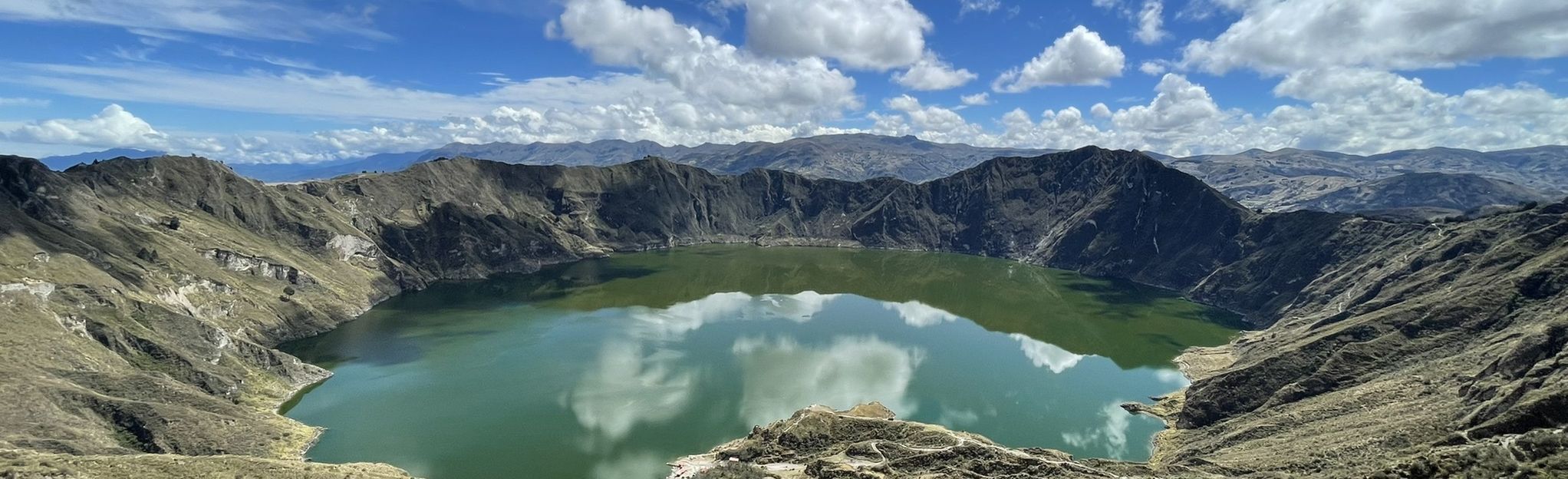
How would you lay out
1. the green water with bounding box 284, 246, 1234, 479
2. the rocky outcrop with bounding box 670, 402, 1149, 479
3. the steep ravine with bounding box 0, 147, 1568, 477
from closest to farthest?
the steep ravine with bounding box 0, 147, 1568, 477 < the rocky outcrop with bounding box 670, 402, 1149, 479 < the green water with bounding box 284, 246, 1234, 479

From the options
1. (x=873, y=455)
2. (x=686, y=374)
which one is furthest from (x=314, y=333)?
(x=873, y=455)

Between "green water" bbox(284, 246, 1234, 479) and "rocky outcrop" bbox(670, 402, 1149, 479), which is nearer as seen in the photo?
"rocky outcrop" bbox(670, 402, 1149, 479)

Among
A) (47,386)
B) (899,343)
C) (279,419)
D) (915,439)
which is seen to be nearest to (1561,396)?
(915,439)

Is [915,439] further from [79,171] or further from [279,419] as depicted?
[79,171]

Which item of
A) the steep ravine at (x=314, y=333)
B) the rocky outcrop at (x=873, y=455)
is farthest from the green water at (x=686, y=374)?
the steep ravine at (x=314, y=333)

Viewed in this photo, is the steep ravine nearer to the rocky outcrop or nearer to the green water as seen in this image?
the green water

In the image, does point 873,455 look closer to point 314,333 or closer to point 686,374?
point 686,374

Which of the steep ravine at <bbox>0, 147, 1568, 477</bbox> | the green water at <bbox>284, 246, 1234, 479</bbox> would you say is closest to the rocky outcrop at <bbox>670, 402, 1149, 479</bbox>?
the green water at <bbox>284, 246, 1234, 479</bbox>

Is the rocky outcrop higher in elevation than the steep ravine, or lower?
lower
